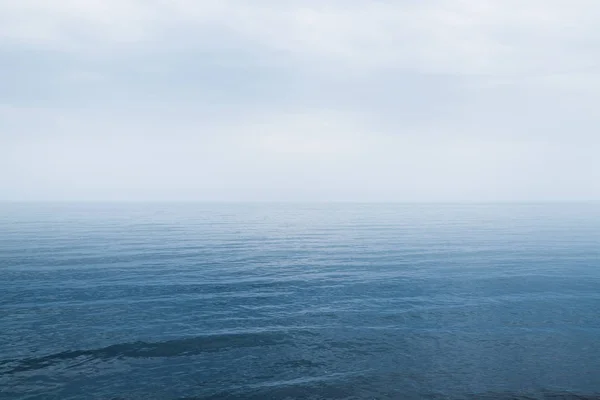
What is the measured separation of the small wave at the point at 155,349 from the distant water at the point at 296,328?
0.47 feet

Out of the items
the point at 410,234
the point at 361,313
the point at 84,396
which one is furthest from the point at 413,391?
the point at 410,234

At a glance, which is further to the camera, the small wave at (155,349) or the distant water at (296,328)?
the small wave at (155,349)

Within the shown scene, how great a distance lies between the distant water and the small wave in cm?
14

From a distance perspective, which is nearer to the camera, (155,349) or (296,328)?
(155,349)

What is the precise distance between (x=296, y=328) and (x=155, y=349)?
37.6ft

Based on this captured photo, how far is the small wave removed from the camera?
86.5ft

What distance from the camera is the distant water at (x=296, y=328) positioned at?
80.7 feet

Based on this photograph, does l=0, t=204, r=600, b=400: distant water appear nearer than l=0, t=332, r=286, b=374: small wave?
Yes

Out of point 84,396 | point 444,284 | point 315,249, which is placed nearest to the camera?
point 84,396

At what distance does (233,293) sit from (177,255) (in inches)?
1120

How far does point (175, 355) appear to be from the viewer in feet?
92.8

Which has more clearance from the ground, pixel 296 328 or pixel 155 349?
pixel 296 328

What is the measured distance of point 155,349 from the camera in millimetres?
29172

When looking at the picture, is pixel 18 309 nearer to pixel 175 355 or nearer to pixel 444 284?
pixel 175 355
